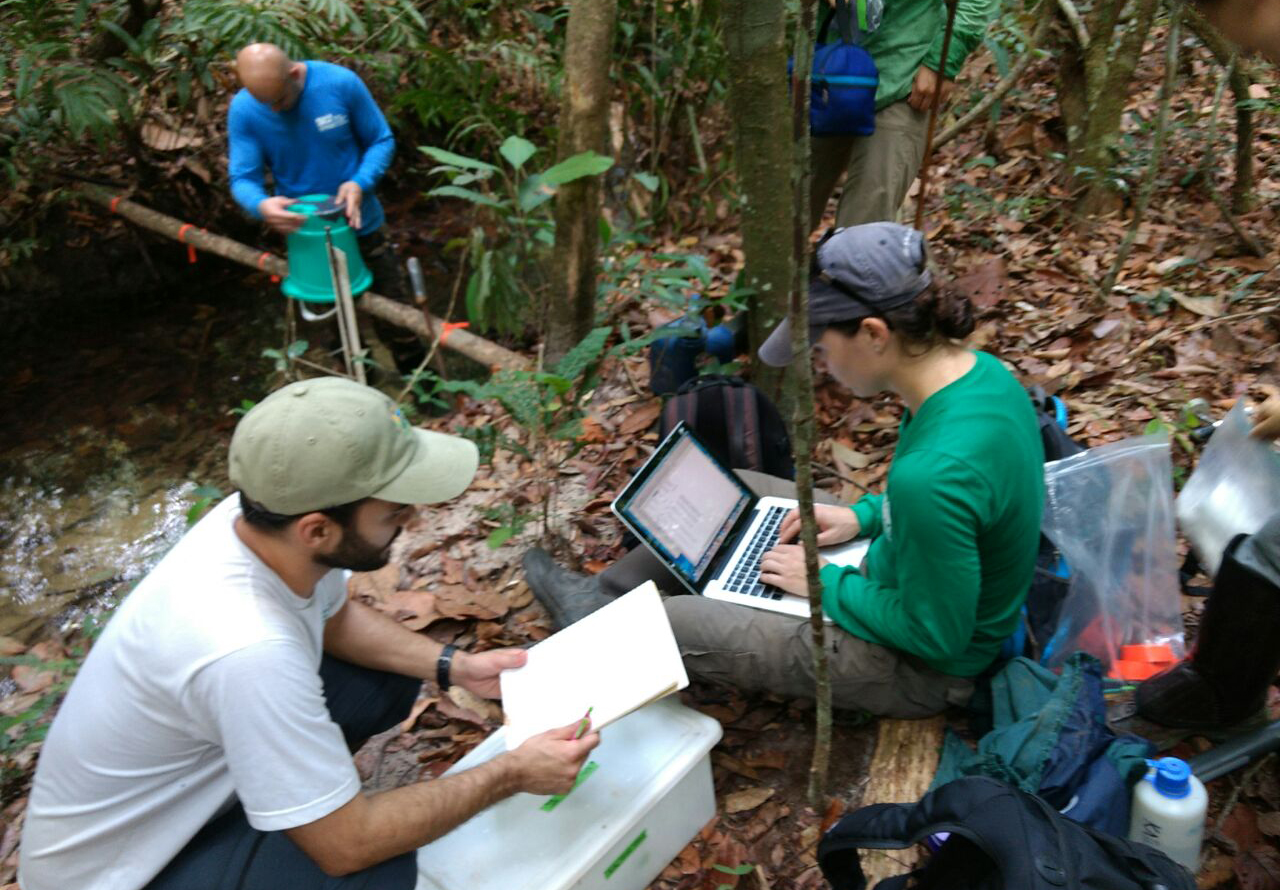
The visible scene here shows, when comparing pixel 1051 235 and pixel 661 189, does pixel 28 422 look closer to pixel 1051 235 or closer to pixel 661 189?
pixel 661 189

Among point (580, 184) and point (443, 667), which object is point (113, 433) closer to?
point (580, 184)

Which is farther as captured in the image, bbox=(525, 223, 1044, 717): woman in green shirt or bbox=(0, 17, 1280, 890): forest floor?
bbox=(0, 17, 1280, 890): forest floor

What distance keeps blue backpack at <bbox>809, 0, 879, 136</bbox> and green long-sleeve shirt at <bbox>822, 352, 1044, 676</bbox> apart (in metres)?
1.89

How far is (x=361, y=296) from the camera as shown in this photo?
5.89 meters

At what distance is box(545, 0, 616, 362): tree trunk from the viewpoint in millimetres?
3815

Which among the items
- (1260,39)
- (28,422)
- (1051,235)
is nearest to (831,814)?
(1260,39)

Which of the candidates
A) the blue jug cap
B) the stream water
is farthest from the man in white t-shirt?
the stream water

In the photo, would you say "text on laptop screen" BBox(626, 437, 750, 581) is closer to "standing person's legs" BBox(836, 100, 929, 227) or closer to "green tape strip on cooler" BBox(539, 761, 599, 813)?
"green tape strip on cooler" BBox(539, 761, 599, 813)

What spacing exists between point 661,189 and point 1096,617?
469 centimetres

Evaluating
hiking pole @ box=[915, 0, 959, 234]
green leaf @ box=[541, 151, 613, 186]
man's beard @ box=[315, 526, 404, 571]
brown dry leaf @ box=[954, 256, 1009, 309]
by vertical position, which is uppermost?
hiking pole @ box=[915, 0, 959, 234]

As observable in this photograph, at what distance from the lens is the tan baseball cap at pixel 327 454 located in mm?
1838

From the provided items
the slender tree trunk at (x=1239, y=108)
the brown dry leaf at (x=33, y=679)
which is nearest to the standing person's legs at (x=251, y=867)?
the brown dry leaf at (x=33, y=679)

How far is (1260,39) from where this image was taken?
141 centimetres

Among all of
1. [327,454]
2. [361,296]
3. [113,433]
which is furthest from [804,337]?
[113,433]
